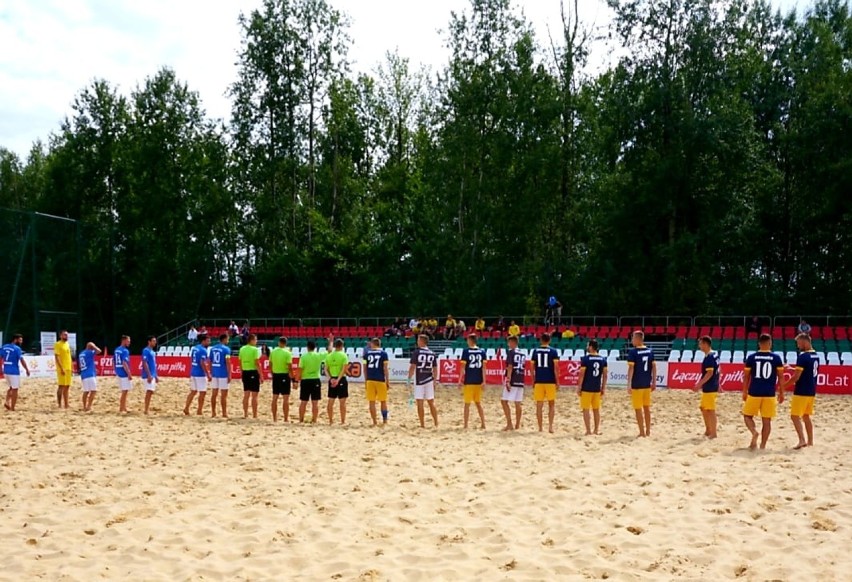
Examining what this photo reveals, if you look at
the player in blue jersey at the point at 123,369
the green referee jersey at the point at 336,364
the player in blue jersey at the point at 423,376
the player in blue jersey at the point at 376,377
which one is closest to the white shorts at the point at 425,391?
the player in blue jersey at the point at 423,376

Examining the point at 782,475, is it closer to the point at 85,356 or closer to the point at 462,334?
the point at 85,356

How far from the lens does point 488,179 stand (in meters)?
36.9

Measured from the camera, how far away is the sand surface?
619cm

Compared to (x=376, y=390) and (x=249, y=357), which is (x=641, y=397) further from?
(x=249, y=357)

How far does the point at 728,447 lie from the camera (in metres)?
11.9

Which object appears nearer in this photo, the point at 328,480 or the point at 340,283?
the point at 328,480

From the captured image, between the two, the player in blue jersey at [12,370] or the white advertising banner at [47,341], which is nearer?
the player in blue jersey at [12,370]

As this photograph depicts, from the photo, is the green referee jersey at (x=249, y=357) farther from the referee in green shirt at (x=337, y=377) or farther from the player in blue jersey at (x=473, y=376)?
the player in blue jersey at (x=473, y=376)

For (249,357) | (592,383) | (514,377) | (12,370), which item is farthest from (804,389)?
(12,370)

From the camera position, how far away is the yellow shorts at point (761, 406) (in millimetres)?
11383

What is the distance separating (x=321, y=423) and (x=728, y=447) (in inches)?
314

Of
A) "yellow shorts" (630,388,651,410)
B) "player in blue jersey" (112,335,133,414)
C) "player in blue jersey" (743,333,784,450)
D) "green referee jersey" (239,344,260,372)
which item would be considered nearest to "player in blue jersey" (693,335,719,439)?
"yellow shorts" (630,388,651,410)

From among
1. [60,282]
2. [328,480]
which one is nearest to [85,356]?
[328,480]

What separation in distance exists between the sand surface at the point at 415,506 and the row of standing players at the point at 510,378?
2.37ft
